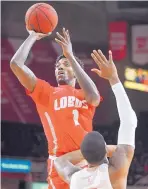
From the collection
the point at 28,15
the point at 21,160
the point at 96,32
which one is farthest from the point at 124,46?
the point at 28,15

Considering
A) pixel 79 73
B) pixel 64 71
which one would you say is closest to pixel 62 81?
pixel 64 71

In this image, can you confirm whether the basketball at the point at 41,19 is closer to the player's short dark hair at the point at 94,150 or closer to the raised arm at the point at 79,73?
the raised arm at the point at 79,73

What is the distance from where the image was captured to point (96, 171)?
3021mm

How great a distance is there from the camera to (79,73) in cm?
390

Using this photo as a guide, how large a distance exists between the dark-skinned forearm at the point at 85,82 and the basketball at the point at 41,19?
55cm

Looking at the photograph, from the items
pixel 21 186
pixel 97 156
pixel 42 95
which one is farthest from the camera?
pixel 21 186

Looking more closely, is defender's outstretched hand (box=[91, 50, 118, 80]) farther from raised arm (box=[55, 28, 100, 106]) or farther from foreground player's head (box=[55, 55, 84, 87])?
foreground player's head (box=[55, 55, 84, 87])

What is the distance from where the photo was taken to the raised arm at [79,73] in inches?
151

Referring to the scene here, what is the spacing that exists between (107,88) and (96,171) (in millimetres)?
6259

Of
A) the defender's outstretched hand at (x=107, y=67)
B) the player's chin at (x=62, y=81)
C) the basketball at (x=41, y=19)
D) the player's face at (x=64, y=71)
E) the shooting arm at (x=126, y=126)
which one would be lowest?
the shooting arm at (x=126, y=126)

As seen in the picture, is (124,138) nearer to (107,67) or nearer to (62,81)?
(107,67)

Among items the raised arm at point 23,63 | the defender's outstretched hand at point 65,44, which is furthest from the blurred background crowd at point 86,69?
the defender's outstretched hand at point 65,44

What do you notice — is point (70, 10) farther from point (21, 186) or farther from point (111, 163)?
point (111, 163)

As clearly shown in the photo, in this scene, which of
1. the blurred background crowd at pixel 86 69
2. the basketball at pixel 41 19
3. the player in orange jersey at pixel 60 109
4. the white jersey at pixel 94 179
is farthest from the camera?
the blurred background crowd at pixel 86 69
